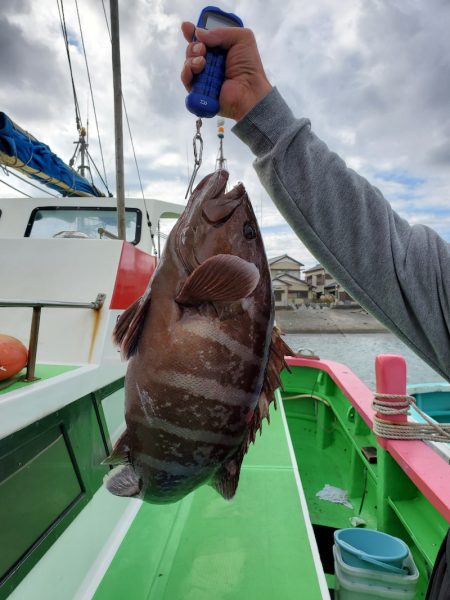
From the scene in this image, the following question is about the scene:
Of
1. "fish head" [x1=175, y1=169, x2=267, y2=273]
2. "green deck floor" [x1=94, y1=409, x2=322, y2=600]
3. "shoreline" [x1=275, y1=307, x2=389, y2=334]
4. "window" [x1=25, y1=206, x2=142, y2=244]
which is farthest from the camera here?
"shoreline" [x1=275, y1=307, x2=389, y2=334]

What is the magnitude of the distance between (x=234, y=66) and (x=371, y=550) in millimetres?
3171

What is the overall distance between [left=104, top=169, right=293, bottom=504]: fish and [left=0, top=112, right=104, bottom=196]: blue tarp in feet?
11.2

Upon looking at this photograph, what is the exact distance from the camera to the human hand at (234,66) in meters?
0.95

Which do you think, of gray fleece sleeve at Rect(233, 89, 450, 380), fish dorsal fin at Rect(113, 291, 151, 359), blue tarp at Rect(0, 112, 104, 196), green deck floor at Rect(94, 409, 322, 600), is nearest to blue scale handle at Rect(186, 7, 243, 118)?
gray fleece sleeve at Rect(233, 89, 450, 380)

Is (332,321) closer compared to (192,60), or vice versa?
(192,60)

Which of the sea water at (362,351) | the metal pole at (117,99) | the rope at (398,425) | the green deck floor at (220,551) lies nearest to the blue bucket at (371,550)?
the green deck floor at (220,551)

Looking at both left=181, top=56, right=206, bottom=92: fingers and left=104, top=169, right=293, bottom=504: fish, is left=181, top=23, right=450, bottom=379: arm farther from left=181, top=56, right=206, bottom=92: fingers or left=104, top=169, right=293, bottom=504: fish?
left=104, top=169, right=293, bottom=504: fish

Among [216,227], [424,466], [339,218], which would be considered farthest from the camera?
[424,466]

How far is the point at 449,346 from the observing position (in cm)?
110

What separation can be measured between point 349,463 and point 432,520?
7.52ft

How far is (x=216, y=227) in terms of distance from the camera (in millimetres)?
1186

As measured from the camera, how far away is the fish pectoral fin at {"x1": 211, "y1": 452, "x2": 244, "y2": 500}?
1.09 metres

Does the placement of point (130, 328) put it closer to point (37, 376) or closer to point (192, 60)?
point (192, 60)

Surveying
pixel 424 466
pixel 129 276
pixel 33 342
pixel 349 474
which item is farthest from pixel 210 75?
pixel 349 474
